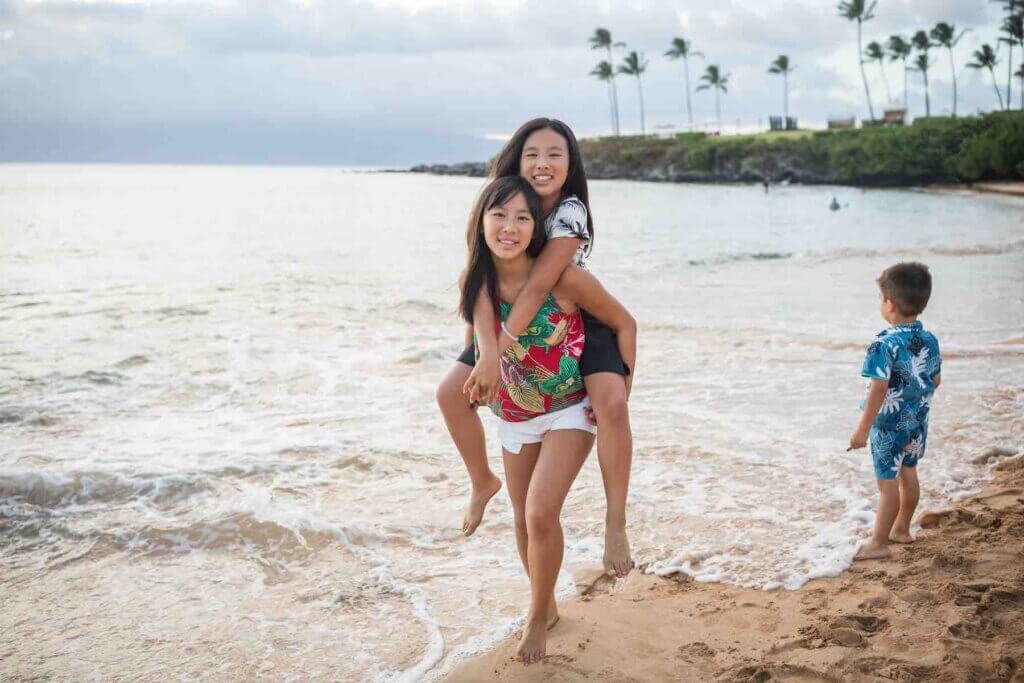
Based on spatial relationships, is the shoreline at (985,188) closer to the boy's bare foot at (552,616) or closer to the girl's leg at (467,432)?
the boy's bare foot at (552,616)

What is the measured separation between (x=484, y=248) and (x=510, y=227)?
0.18 m

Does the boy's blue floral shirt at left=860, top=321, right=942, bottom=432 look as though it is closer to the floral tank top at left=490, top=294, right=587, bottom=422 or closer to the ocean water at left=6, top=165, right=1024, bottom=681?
the ocean water at left=6, top=165, right=1024, bottom=681

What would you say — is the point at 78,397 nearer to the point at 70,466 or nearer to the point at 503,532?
the point at 70,466

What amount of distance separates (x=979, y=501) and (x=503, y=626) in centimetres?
304

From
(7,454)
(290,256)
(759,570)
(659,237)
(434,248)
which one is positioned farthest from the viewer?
(659,237)

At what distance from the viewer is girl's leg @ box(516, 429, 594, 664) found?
3.13m

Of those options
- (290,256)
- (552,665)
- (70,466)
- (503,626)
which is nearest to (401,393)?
(70,466)

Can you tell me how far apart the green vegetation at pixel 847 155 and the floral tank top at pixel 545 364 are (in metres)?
61.9

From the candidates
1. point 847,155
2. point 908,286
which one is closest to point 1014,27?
point 847,155

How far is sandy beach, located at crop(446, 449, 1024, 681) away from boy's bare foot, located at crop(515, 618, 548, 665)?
5 cm

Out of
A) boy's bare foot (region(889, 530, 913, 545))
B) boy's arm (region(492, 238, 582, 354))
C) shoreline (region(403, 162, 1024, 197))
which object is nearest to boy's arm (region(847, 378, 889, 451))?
boy's bare foot (region(889, 530, 913, 545))

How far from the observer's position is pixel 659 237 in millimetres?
31453

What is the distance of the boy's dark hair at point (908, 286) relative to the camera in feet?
14.0

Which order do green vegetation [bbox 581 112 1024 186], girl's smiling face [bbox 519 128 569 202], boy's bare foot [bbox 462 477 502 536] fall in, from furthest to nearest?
green vegetation [bbox 581 112 1024 186]
boy's bare foot [bbox 462 477 502 536]
girl's smiling face [bbox 519 128 569 202]
